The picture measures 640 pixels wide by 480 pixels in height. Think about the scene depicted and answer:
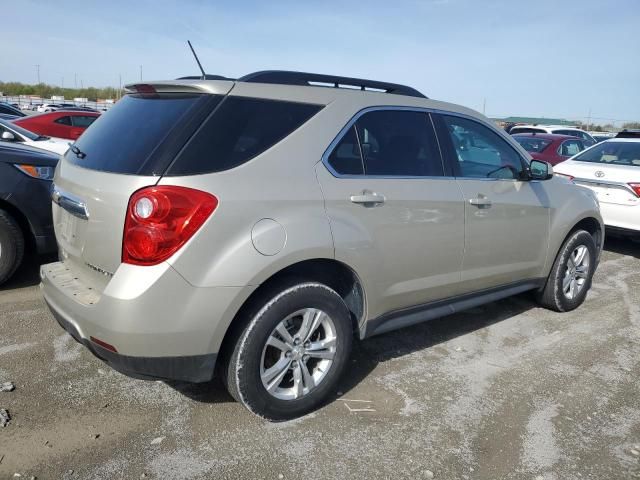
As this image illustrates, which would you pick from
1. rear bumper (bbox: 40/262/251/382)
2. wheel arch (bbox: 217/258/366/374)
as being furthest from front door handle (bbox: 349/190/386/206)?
rear bumper (bbox: 40/262/251/382)

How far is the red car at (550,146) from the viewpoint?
33.7 ft

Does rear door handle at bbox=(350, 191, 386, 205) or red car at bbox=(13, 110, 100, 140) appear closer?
rear door handle at bbox=(350, 191, 386, 205)

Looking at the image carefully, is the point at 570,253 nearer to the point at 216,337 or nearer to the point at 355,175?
the point at 355,175

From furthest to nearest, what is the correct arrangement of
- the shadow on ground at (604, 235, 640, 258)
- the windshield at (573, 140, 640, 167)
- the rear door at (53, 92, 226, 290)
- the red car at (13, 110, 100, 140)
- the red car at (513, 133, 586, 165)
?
the red car at (13, 110, 100, 140)
the red car at (513, 133, 586, 165)
the shadow on ground at (604, 235, 640, 258)
the windshield at (573, 140, 640, 167)
the rear door at (53, 92, 226, 290)

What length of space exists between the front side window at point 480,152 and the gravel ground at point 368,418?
133cm

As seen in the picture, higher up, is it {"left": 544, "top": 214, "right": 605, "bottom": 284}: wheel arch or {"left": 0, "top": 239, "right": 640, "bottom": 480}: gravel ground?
{"left": 544, "top": 214, "right": 605, "bottom": 284}: wheel arch

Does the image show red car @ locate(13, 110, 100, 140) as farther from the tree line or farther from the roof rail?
the tree line

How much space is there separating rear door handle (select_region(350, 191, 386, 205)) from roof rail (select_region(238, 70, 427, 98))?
2.31 ft

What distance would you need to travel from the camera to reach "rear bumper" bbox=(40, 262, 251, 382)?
233 centimetres

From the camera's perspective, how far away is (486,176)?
3.85 metres

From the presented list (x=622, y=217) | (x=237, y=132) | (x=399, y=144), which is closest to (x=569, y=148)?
(x=622, y=217)

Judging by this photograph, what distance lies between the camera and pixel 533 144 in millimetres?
10773

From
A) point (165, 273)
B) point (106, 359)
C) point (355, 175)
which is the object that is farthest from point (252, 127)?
point (106, 359)

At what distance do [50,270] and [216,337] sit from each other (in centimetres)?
121
